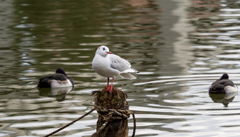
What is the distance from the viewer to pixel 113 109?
5.62 meters

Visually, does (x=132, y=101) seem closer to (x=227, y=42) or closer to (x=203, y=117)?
(x=203, y=117)

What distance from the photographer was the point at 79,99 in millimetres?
Answer: 10062

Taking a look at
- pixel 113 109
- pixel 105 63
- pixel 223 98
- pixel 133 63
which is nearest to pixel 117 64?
pixel 105 63

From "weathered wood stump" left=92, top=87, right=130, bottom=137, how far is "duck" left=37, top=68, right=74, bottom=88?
5567 mm

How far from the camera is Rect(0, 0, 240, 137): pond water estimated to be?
8.32 metres

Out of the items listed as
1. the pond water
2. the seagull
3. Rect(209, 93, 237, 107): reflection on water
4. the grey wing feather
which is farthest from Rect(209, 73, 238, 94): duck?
the seagull

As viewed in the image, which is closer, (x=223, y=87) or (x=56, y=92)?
(x=223, y=87)

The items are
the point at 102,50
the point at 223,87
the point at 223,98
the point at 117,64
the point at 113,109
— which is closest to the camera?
the point at 113,109

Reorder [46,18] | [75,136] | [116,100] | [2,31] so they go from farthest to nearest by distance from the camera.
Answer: [46,18], [2,31], [75,136], [116,100]

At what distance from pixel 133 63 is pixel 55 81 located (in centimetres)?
293

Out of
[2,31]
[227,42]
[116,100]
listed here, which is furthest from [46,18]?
[116,100]

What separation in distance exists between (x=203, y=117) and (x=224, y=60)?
5519 millimetres

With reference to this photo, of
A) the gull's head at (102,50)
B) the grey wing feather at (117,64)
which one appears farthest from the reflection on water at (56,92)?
the gull's head at (102,50)

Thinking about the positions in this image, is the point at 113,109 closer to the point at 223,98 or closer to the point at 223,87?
the point at 223,98
